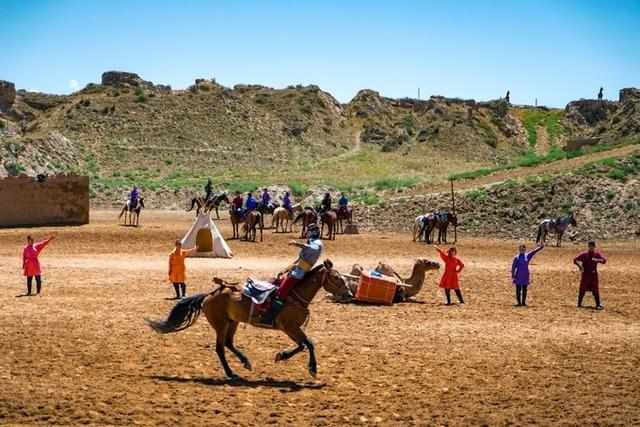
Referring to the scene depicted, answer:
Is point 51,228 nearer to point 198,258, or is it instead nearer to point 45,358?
point 198,258

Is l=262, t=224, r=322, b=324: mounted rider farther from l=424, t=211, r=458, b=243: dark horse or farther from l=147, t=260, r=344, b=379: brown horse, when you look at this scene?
l=424, t=211, r=458, b=243: dark horse

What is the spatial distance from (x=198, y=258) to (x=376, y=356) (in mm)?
17404

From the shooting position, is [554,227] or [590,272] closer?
[590,272]

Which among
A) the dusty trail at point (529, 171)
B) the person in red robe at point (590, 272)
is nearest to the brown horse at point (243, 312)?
the person in red robe at point (590, 272)

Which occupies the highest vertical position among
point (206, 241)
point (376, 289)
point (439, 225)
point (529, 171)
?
point (529, 171)

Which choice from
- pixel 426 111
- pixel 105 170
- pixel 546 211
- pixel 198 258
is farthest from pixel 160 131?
pixel 198 258

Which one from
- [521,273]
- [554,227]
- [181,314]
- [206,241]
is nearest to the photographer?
[181,314]

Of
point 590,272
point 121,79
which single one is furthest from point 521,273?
point 121,79

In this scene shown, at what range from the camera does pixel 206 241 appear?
104 feet

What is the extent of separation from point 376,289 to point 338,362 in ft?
22.5

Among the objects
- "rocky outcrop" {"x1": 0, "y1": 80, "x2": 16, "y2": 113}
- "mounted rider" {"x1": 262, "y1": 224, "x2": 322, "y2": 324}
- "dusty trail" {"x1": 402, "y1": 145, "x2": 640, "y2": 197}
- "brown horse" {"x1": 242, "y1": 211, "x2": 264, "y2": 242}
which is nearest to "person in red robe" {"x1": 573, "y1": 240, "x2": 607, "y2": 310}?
"mounted rider" {"x1": 262, "y1": 224, "x2": 322, "y2": 324}

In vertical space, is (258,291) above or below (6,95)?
below

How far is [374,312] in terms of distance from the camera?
19.8 m

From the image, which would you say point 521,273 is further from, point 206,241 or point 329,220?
point 329,220
